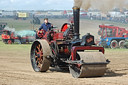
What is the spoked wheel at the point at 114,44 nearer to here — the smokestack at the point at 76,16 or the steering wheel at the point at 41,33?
the steering wheel at the point at 41,33

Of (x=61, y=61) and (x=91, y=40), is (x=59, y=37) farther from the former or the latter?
(x=91, y=40)

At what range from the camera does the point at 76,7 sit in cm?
825

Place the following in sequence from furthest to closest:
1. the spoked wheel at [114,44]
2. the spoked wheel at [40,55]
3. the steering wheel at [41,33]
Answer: the spoked wheel at [114,44], the steering wheel at [41,33], the spoked wheel at [40,55]

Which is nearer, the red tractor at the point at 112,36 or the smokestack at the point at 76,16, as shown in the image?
the smokestack at the point at 76,16

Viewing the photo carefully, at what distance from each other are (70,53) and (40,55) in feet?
3.16

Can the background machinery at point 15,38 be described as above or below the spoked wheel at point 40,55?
below

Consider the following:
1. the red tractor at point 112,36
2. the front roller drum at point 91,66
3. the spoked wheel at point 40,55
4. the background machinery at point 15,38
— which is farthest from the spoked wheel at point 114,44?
the front roller drum at point 91,66

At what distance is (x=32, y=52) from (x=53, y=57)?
1218 millimetres

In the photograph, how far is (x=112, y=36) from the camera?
22656 mm

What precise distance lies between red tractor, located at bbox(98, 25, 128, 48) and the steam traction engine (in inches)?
477

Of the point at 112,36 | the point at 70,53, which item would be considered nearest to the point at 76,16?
the point at 70,53

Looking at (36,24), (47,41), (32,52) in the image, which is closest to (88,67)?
(47,41)

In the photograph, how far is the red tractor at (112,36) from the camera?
21197mm

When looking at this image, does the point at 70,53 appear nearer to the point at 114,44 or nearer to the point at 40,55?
the point at 40,55
